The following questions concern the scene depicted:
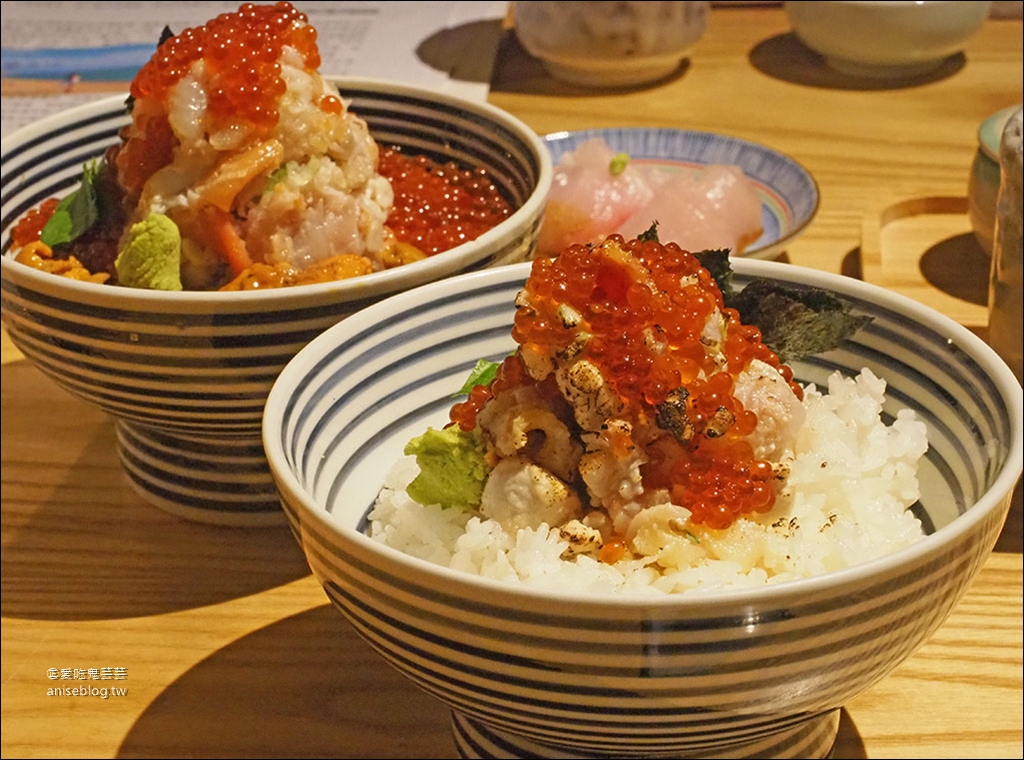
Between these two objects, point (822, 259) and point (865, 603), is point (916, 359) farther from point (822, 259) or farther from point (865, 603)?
point (822, 259)

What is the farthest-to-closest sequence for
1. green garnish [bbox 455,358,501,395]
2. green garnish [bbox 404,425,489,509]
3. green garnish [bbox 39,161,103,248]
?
green garnish [bbox 39,161,103,248] < green garnish [bbox 455,358,501,395] < green garnish [bbox 404,425,489,509]

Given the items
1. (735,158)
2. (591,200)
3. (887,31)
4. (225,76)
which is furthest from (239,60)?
(887,31)

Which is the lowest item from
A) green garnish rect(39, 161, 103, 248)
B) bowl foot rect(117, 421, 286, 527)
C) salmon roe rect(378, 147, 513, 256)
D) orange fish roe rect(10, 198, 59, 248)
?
bowl foot rect(117, 421, 286, 527)

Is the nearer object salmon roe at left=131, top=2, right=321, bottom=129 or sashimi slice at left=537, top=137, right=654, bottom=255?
salmon roe at left=131, top=2, right=321, bottom=129

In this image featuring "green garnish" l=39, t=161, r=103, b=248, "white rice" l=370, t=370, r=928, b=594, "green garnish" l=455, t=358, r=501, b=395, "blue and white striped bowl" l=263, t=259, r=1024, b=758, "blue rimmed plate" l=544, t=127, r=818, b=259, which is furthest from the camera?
"blue rimmed plate" l=544, t=127, r=818, b=259

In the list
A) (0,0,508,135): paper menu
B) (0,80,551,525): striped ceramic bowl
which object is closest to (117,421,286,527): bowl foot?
(0,80,551,525): striped ceramic bowl

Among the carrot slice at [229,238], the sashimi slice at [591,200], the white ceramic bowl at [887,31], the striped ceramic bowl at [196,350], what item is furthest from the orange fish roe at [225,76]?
the white ceramic bowl at [887,31]

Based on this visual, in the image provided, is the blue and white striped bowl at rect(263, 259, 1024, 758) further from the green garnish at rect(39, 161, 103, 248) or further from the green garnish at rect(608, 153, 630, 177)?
the green garnish at rect(608, 153, 630, 177)

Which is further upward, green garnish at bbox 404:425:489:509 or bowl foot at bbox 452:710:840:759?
green garnish at bbox 404:425:489:509
